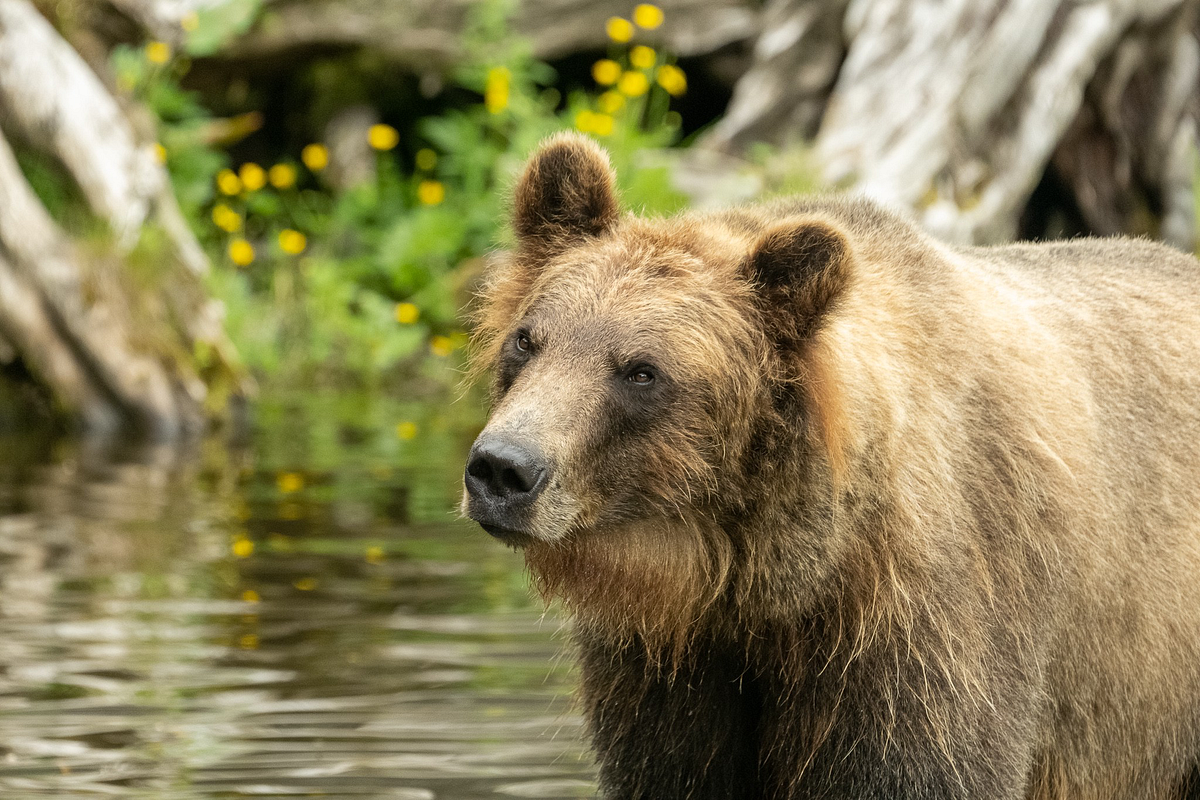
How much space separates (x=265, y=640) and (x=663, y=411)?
3445mm

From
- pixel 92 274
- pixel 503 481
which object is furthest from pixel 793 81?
pixel 503 481

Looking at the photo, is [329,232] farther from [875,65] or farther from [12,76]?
[875,65]

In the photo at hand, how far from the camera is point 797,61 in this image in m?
13.7

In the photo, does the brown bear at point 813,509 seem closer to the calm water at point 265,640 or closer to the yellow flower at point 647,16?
the calm water at point 265,640

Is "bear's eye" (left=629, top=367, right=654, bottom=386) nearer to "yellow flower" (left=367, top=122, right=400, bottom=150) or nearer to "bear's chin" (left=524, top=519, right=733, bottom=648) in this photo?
"bear's chin" (left=524, top=519, right=733, bottom=648)

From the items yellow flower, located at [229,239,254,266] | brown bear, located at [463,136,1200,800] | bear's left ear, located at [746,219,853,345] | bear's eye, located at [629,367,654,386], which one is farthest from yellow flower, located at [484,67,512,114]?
bear's eye, located at [629,367,654,386]

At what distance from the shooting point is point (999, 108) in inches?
467

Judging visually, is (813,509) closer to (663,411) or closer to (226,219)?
(663,411)

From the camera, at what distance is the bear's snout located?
3.71 metres

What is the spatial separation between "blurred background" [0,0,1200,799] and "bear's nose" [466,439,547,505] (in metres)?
1.36

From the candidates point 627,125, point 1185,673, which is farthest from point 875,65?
point 1185,673

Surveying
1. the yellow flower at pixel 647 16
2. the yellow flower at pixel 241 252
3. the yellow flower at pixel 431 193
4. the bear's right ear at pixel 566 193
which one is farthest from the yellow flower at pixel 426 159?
the bear's right ear at pixel 566 193

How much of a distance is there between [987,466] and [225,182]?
40.7 ft

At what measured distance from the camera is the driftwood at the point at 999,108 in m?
11.6
